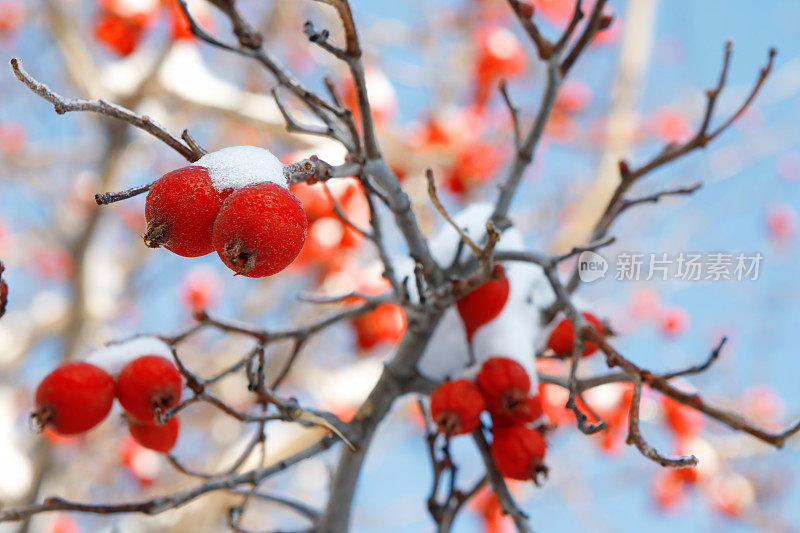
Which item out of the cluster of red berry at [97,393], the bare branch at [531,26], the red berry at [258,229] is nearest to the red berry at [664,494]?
the bare branch at [531,26]

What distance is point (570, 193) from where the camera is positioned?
19.8 ft

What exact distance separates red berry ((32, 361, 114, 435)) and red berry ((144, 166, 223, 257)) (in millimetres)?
664

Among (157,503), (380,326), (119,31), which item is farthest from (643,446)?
(119,31)

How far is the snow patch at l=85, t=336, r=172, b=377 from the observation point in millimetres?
1391

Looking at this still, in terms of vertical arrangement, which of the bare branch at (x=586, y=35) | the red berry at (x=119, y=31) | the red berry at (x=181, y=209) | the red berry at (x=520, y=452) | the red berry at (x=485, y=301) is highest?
the red berry at (x=119, y=31)

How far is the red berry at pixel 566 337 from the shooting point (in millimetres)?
1521

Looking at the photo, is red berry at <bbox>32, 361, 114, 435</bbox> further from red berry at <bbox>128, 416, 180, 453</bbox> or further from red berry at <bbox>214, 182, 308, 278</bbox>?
red berry at <bbox>214, 182, 308, 278</bbox>

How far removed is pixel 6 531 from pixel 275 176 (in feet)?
9.07

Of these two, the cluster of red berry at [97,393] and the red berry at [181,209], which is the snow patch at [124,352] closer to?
the cluster of red berry at [97,393]

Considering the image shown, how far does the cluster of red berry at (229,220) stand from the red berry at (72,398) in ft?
2.18

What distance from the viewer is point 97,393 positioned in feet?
4.35

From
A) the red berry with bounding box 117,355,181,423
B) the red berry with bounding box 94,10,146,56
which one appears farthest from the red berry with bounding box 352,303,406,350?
the red berry with bounding box 94,10,146,56

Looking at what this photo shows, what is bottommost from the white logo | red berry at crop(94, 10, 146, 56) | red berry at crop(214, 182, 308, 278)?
red berry at crop(214, 182, 308, 278)

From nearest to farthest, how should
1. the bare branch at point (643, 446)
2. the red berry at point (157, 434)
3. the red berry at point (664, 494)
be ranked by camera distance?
the bare branch at point (643, 446) → the red berry at point (157, 434) → the red berry at point (664, 494)
